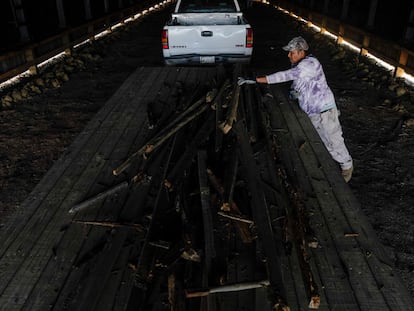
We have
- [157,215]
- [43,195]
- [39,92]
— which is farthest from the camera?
[39,92]

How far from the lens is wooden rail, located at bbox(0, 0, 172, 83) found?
34.0 feet

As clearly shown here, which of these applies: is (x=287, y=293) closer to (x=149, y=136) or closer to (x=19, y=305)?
(x=19, y=305)

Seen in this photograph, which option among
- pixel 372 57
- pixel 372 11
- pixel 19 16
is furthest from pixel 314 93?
pixel 372 11

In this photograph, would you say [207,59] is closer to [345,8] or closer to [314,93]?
[314,93]

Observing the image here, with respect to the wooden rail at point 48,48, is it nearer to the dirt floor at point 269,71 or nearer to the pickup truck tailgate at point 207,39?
the dirt floor at point 269,71

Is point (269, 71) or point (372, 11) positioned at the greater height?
point (372, 11)

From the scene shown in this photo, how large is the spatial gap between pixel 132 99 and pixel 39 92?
458 cm

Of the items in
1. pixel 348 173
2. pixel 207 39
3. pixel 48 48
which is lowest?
pixel 348 173

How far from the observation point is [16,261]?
3.11 m

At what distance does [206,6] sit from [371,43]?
610cm

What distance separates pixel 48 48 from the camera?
1272cm

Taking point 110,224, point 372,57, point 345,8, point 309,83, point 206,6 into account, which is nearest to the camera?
point 110,224

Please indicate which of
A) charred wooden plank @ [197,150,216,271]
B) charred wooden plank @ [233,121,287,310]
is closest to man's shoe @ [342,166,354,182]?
charred wooden plank @ [233,121,287,310]

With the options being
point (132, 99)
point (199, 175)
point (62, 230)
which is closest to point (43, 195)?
point (62, 230)
